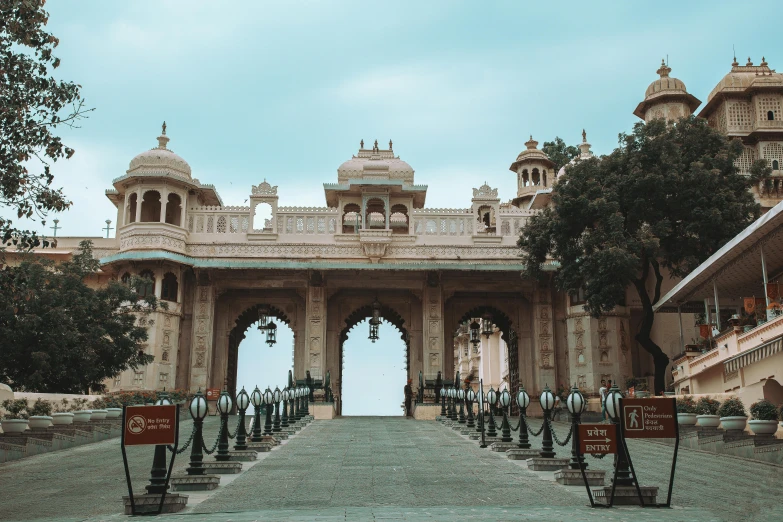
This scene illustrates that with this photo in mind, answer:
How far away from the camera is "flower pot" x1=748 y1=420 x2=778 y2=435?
522 inches

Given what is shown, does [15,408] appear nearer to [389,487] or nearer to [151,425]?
[151,425]

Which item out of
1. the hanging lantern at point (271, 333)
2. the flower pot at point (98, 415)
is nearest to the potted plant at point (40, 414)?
the flower pot at point (98, 415)

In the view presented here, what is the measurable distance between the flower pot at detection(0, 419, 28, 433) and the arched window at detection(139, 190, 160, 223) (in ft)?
49.6

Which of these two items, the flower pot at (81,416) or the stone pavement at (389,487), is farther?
the flower pot at (81,416)

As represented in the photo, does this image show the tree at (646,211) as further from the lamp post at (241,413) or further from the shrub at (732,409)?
the lamp post at (241,413)

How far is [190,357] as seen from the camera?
93.2 feet

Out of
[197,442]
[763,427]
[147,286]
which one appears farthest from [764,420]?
[147,286]

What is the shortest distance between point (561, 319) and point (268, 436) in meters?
16.7

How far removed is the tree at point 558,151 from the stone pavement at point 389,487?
110ft

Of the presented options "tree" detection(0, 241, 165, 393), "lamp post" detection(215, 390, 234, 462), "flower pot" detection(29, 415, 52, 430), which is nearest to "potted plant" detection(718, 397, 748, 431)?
"lamp post" detection(215, 390, 234, 462)

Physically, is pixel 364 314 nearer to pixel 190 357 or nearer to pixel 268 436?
pixel 190 357

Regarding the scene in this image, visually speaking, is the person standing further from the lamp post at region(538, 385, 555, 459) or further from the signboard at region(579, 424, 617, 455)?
the signboard at region(579, 424, 617, 455)

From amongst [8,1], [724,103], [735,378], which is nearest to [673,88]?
[724,103]

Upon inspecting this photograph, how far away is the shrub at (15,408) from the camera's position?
15781mm
